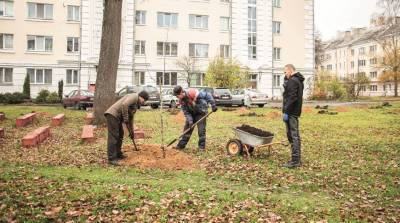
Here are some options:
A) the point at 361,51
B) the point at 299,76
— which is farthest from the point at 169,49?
the point at 361,51

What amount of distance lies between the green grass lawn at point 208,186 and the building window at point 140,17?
30827 millimetres

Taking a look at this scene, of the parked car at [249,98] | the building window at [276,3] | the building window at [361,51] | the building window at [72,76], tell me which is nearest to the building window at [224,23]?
the building window at [276,3]

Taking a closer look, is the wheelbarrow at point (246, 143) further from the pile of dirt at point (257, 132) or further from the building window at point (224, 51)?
the building window at point (224, 51)

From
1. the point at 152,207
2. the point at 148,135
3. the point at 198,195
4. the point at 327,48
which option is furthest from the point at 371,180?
the point at 327,48

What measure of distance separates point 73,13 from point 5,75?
854 centimetres

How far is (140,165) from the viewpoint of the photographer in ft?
29.4

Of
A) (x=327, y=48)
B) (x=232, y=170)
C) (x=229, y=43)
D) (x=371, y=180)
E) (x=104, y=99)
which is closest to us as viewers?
(x=371, y=180)

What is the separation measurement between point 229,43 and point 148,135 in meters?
32.1

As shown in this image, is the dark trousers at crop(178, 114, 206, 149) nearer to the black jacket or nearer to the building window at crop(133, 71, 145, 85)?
Result: the black jacket

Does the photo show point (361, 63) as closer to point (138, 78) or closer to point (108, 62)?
point (138, 78)

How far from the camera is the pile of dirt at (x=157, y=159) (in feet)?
29.1

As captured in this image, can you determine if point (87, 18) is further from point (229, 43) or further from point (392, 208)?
point (392, 208)

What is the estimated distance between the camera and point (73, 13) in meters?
39.6

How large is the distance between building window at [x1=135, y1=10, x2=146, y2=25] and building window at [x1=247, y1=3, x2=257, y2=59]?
11537 millimetres
